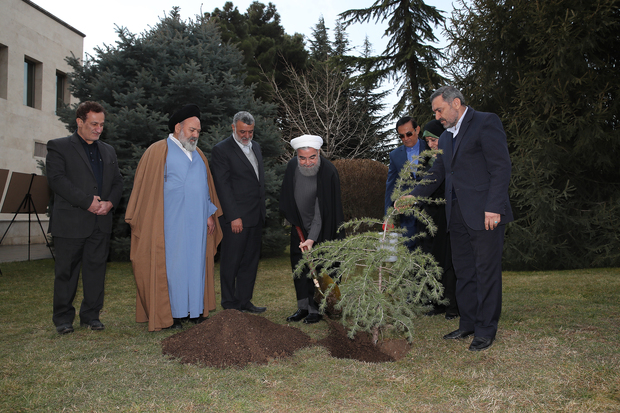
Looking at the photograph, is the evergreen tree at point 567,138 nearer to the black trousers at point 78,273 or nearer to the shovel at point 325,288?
the shovel at point 325,288

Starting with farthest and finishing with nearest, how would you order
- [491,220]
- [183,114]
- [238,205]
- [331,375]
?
[238,205], [183,114], [491,220], [331,375]

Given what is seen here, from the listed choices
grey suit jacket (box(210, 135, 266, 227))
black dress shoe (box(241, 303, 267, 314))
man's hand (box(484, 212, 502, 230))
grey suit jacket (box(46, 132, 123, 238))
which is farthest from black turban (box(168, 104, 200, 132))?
man's hand (box(484, 212, 502, 230))

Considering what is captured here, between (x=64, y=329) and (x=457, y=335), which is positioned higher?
(x=457, y=335)

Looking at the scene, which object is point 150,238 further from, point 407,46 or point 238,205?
point 407,46

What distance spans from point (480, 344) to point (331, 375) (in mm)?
1323

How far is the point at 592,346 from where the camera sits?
3646 millimetres

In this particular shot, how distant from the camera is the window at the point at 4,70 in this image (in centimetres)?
1611

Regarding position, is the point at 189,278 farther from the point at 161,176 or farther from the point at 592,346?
the point at 592,346

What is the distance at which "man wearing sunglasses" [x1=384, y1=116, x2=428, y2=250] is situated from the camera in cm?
519

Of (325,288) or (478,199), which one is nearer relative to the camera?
(478,199)

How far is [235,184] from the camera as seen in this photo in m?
5.16

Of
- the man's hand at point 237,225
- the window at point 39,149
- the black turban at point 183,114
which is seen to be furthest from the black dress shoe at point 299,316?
the window at point 39,149

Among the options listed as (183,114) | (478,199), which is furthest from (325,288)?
(183,114)

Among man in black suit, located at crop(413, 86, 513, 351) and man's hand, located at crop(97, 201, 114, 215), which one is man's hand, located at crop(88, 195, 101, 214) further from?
man in black suit, located at crop(413, 86, 513, 351)
